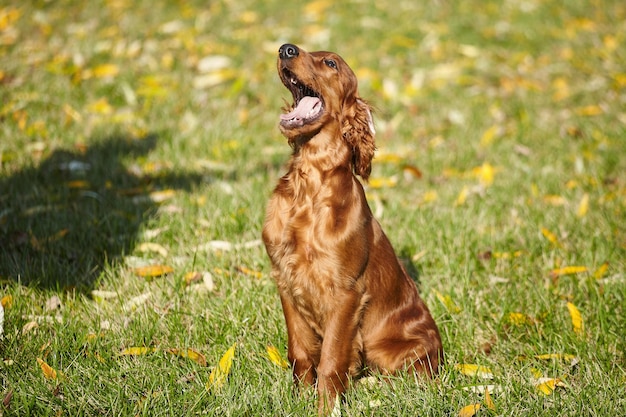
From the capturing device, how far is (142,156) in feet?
17.9

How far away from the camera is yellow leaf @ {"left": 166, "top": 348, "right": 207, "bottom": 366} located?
3.09m

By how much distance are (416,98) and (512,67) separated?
5.23 ft

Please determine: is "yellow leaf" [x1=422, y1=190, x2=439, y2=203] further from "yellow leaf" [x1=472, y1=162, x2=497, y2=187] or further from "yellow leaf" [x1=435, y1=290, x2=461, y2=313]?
"yellow leaf" [x1=435, y1=290, x2=461, y2=313]

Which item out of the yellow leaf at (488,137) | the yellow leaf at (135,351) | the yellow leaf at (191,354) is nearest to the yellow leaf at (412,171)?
the yellow leaf at (488,137)

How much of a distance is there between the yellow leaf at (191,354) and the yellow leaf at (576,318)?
1.94 meters

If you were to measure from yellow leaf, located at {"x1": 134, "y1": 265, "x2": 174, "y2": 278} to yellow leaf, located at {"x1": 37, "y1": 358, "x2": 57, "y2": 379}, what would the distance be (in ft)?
3.25

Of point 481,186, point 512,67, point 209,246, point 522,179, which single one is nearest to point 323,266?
point 209,246

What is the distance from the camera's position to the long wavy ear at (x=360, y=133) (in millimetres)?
3047

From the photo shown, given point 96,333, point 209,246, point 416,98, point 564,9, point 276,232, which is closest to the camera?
point 276,232

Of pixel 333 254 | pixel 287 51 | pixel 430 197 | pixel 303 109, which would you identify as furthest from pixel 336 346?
pixel 430 197

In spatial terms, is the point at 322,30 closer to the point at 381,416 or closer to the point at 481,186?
the point at 481,186

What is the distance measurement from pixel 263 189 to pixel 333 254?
7.35 feet

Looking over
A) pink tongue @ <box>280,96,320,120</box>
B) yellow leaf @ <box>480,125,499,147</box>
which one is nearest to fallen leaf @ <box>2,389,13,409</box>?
pink tongue @ <box>280,96,320,120</box>

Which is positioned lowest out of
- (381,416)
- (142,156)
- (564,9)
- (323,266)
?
(564,9)
